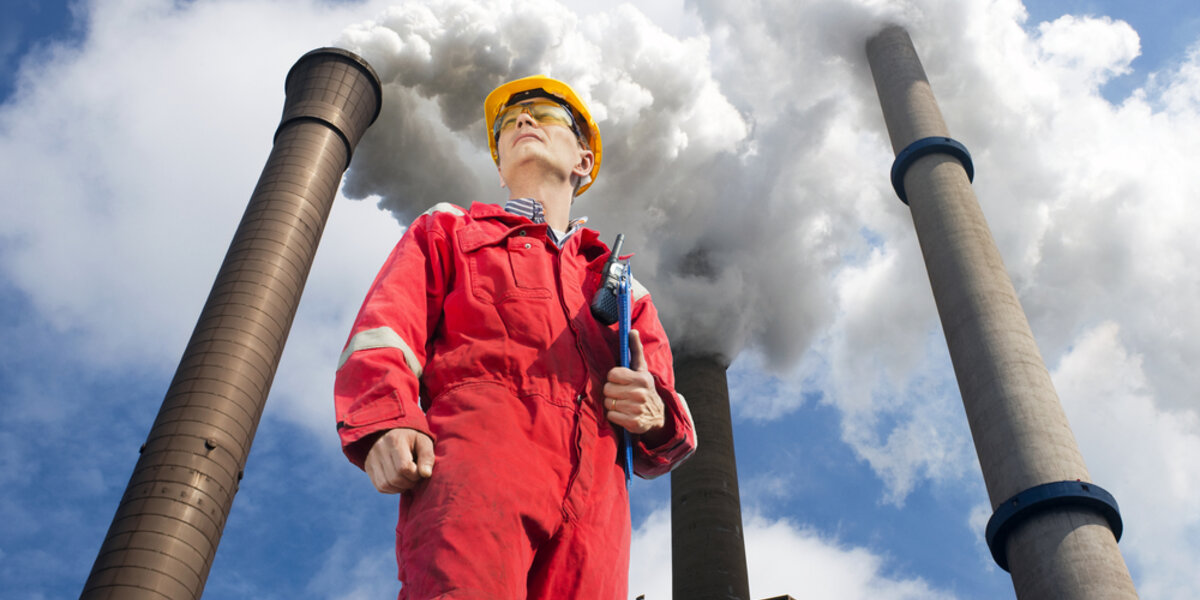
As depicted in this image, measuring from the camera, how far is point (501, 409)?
79.3 inches

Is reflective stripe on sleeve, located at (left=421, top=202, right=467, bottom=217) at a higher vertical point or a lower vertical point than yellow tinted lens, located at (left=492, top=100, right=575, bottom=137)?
lower

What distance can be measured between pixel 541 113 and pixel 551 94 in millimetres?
85

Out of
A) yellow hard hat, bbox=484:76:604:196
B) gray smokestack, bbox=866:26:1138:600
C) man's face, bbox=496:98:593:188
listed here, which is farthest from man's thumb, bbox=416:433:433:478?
gray smokestack, bbox=866:26:1138:600

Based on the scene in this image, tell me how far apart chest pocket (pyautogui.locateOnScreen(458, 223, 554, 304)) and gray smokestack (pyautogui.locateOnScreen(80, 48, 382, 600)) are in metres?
7.50

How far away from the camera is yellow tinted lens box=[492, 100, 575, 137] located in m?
3.07

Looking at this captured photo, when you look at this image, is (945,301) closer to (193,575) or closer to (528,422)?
(193,575)

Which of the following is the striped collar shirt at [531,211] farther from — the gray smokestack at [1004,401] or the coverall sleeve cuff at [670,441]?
the gray smokestack at [1004,401]

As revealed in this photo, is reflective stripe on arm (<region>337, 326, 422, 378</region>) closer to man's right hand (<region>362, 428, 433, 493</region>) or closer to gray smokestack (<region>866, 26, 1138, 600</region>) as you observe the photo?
man's right hand (<region>362, 428, 433, 493</region>)

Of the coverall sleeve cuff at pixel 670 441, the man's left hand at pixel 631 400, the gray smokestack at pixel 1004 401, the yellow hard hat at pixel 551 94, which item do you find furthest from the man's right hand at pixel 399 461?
the gray smokestack at pixel 1004 401

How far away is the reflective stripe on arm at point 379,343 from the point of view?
2.04 meters

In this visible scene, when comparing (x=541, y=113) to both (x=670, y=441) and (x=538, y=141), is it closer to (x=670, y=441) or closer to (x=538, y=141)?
(x=538, y=141)

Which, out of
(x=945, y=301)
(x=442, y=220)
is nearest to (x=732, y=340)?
(x=945, y=301)

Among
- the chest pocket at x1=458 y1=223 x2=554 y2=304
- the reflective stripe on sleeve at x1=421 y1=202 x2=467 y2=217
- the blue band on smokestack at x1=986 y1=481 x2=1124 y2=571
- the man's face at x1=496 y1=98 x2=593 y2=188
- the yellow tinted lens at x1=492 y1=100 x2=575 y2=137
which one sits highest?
the blue band on smokestack at x1=986 y1=481 x2=1124 y2=571

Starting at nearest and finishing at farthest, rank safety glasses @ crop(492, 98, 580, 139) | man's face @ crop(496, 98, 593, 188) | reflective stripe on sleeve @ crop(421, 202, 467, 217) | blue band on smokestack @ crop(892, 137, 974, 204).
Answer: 1. reflective stripe on sleeve @ crop(421, 202, 467, 217)
2. man's face @ crop(496, 98, 593, 188)
3. safety glasses @ crop(492, 98, 580, 139)
4. blue band on smokestack @ crop(892, 137, 974, 204)
